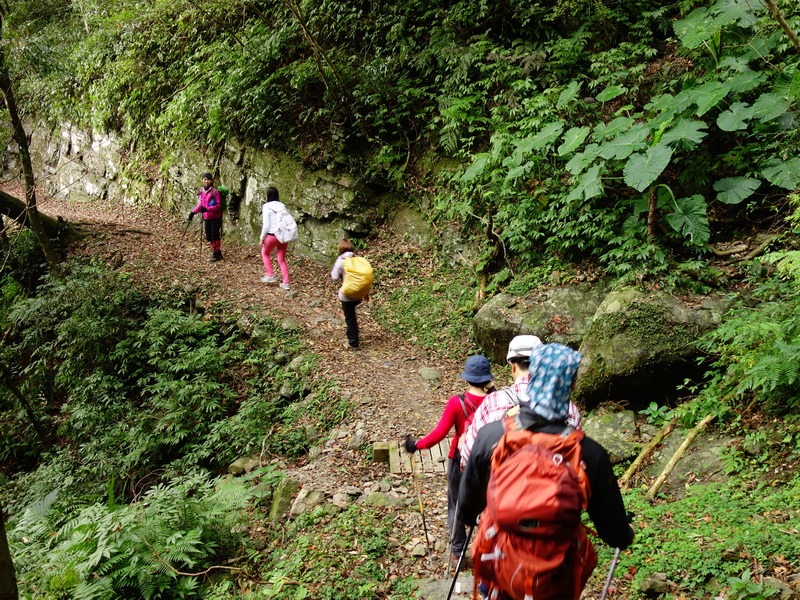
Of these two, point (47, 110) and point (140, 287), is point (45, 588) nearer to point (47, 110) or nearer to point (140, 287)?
→ point (140, 287)

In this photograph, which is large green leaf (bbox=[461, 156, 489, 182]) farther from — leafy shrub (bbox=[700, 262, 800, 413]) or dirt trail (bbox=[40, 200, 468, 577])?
leafy shrub (bbox=[700, 262, 800, 413])

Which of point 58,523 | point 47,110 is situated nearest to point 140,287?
point 58,523

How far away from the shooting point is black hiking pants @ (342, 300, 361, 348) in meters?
8.62

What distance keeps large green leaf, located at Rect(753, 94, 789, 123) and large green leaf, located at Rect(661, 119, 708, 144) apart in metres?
0.68

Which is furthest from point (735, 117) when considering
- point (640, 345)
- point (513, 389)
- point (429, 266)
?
point (513, 389)

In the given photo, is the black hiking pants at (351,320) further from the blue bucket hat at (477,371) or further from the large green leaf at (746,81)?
the large green leaf at (746,81)

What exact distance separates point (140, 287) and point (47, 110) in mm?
16395

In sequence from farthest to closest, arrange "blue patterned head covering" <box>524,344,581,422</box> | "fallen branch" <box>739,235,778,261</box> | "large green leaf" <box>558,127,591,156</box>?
"large green leaf" <box>558,127,591,156</box> < "fallen branch" <box>739,235,778,261</box> < "blue patterned head covering" <box>524,344,581,422</box>

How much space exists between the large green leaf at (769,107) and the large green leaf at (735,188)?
0.77m

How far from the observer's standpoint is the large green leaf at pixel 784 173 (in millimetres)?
6566

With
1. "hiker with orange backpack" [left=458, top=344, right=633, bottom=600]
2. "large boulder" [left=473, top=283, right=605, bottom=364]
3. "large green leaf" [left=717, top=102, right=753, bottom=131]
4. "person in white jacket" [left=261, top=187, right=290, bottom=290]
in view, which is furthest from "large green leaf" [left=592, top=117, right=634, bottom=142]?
"hiker with orange backpack" [left=458, top=344, right=633, bottom=600]

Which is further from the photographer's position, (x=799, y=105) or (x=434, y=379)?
(x=434, y=379)

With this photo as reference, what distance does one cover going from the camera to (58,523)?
725cm

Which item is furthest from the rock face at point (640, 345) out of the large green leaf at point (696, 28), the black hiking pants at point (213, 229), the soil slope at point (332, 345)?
the black hiking pants at point (213, 229)
